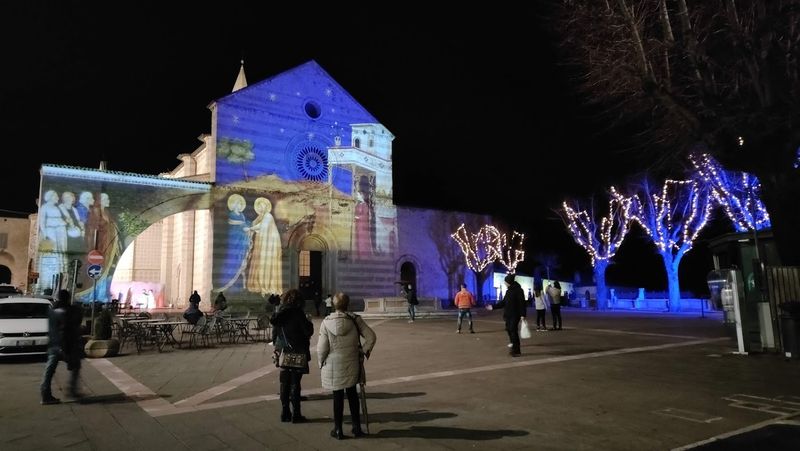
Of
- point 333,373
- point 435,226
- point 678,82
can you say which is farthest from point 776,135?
point 435,226

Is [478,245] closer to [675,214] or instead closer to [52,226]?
[675,214]

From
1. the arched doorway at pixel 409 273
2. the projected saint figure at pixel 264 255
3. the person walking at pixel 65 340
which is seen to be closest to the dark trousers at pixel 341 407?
the person walking at pixel 65 340

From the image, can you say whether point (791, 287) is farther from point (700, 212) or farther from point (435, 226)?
point (435, 226)

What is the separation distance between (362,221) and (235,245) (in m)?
7.75

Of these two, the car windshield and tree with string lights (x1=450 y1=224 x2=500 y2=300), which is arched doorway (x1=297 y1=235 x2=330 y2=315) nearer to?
tree with string lights (x1=450 y1=224 x2=500 y2=300)

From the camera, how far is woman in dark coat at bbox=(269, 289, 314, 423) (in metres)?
5.95

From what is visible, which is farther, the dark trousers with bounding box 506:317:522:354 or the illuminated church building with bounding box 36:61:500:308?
the illuminated church building with bounding box 36:61:500:308

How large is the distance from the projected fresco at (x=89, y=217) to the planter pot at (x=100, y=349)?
10.6m

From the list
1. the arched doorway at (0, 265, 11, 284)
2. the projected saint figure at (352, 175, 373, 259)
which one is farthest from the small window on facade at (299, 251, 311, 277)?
the arched doorway at (0, 265, 11, 284)

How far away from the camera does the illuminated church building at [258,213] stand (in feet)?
78.3

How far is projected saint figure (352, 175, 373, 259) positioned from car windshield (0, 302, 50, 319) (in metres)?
19.2

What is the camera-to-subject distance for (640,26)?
1066 cm

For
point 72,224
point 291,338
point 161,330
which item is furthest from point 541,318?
point 72,224

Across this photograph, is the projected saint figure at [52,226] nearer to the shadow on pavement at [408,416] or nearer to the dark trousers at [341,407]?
→ the shadow on pavement at [408,416]
